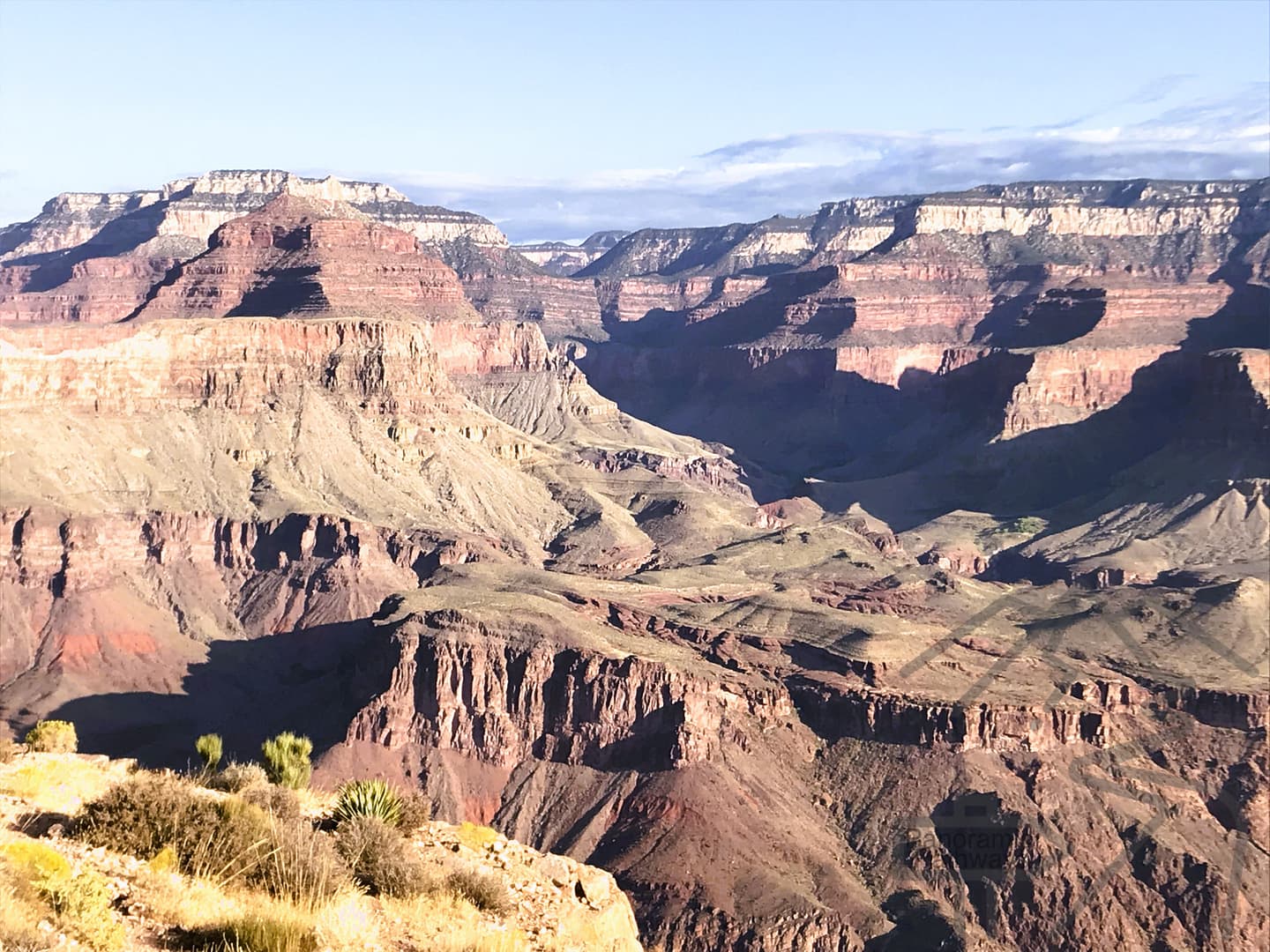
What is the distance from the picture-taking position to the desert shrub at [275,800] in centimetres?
2331

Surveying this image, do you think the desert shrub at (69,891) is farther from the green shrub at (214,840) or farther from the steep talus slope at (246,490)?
the steep talus slope at (246,490)

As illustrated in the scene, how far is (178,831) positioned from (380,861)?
2708 millimetres

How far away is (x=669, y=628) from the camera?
310 feet

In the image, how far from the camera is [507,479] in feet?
491

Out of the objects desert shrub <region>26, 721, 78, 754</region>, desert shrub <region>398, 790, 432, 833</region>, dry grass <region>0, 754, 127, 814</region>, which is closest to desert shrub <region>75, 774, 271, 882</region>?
dry grass <region>0, 754, 127, 814</region>

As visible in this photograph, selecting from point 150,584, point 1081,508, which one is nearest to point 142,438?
point 150,584

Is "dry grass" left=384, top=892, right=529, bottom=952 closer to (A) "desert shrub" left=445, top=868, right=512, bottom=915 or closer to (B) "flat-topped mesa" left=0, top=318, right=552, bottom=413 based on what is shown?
(A) "desert shrub" left=445, top=868, right=512, bottom=915

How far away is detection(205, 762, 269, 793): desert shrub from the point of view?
87.0ft

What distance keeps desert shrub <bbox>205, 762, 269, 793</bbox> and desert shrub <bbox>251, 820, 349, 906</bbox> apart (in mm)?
5568

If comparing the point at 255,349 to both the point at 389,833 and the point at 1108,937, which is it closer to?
the point at 1108,937

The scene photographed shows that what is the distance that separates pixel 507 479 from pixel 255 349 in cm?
2682

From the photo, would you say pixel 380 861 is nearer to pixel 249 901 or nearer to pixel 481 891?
pixel 481 891

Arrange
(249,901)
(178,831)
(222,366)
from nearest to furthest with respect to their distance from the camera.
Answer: (249,901) < (178,831) < (222,366)

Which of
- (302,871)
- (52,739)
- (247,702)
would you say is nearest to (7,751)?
(52,739)
